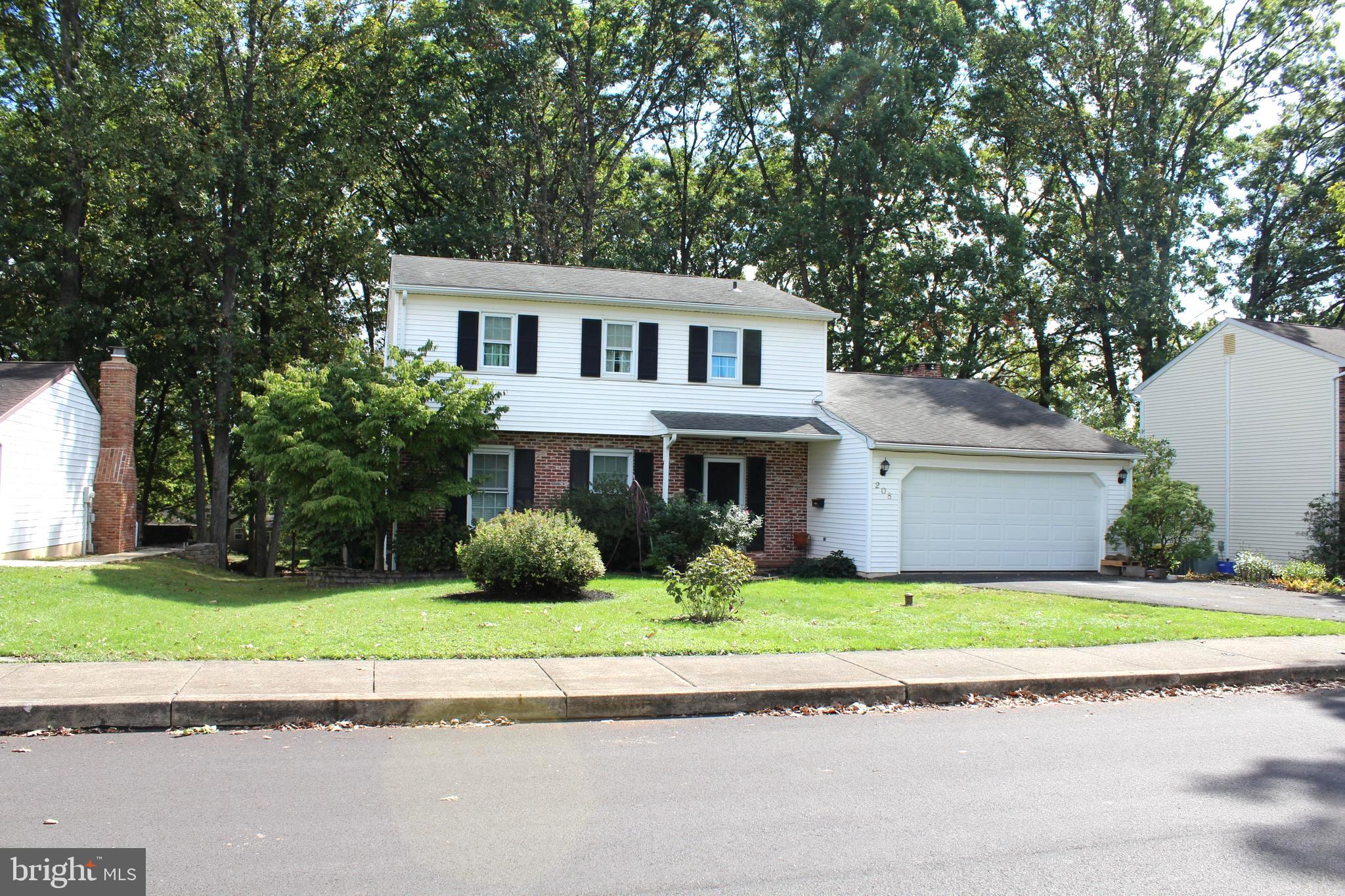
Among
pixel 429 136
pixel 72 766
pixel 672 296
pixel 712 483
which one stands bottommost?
pixel 72 766

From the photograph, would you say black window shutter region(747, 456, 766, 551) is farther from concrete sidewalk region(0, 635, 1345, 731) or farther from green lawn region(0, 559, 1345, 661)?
concrete sidewalk region(0, 635, 1345, 731)

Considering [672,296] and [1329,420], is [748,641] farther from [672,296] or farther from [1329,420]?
[1329,420]

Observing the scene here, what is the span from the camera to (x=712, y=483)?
68.7ft

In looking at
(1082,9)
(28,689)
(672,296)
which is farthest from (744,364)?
(1082,9)

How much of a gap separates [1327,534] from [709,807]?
66.1 feet

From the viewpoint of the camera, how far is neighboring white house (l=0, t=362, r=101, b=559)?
630 inches

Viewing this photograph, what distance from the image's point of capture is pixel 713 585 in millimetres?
11258

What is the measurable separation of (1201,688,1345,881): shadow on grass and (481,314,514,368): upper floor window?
1608 centimetres

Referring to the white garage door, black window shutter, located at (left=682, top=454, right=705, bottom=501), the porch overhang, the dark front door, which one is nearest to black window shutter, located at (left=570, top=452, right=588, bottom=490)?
the porch overhang

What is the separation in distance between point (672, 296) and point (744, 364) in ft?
7.29

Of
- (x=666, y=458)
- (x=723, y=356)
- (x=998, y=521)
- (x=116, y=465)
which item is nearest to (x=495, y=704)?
(x=666, y=458)

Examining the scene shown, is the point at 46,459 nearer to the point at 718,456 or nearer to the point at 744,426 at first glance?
the point at 718,456

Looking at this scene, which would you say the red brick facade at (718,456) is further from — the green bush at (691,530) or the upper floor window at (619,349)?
the upper floor window at (619,349)

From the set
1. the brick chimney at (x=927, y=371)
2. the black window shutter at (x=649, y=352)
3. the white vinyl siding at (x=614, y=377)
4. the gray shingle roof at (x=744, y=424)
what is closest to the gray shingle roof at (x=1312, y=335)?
the brick chimney at (x=927, y=371)
